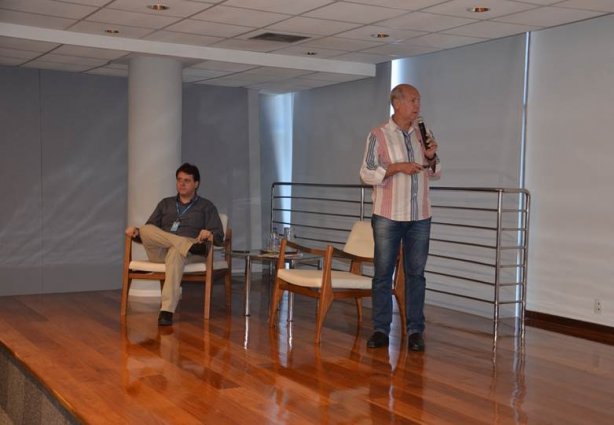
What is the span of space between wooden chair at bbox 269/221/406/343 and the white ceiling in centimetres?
142

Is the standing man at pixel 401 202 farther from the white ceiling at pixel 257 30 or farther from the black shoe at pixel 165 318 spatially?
the black shoe at pixel 165 318

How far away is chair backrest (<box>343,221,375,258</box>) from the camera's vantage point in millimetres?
5430

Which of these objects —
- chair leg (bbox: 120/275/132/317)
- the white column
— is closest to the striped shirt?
chair leg (bbox: 120/275/132/317)

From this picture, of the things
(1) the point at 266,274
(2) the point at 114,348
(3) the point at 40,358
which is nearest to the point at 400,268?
(2) the point at 114,348

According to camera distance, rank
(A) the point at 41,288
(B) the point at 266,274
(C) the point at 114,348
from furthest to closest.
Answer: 1. (B) the point at 266,274
2. (A) the point at 41,288
3. (C) the point at 114,348

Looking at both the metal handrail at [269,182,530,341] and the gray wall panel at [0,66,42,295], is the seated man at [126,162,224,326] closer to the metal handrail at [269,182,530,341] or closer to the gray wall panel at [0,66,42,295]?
the metal handrail at [269,182,530,341]

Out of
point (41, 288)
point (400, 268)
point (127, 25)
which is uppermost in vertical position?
point (127, 25)

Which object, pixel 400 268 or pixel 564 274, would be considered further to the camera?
pixel 564 274

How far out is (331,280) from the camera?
5012 mm

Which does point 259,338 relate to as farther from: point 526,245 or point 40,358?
point 526,245

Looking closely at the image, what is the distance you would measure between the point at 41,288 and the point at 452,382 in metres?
4.77

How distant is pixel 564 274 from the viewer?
19.1 ft

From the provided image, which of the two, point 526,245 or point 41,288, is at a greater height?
point 526,245

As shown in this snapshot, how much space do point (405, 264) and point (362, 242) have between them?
2.10ft
